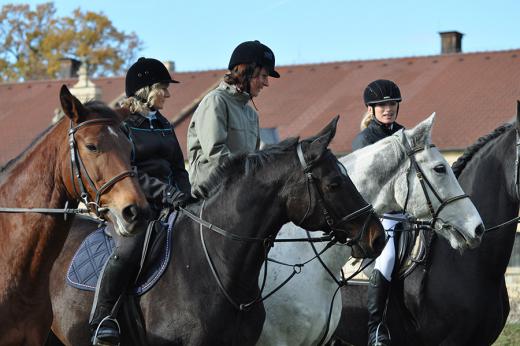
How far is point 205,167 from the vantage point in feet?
24.2

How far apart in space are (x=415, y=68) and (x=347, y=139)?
5.51m

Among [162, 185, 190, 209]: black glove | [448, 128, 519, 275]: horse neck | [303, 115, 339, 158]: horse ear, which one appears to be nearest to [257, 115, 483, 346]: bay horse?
[448, 128, 519, 275]: horse neck

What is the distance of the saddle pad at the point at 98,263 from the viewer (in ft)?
22.7

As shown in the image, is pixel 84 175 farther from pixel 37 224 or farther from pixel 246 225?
pixel 246 225

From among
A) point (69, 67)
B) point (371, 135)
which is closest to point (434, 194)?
point (371, 135)

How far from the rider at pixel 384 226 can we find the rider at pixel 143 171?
2.01m

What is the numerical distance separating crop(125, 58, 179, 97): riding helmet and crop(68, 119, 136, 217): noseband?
57.7 inches

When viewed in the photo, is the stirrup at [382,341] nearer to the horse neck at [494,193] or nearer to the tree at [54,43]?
the horse neck at [494,193]

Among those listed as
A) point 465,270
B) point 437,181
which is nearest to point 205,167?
point 437,181

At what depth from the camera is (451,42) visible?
38.3 m

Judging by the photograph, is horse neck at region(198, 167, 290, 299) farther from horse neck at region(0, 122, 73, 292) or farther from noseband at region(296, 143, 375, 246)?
horse neck at region(0, 122, 73, 292)

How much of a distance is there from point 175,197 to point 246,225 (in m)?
0.71

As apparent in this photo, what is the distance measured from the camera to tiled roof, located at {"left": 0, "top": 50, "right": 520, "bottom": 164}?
31.6 m

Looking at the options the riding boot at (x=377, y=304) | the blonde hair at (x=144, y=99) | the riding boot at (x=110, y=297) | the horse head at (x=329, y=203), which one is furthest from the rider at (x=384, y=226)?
the riding boot at (x=110, y=297)
